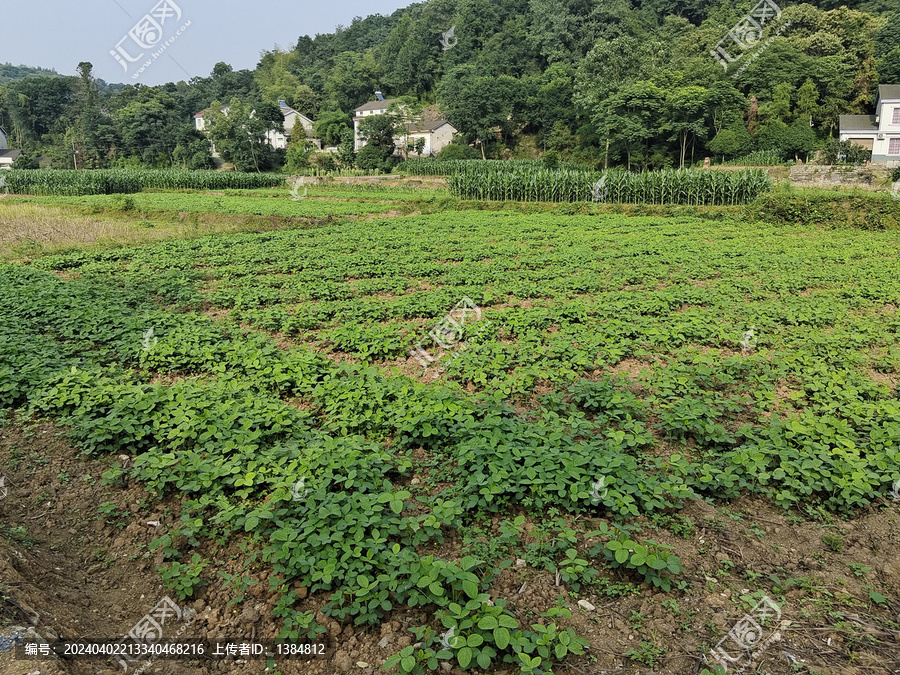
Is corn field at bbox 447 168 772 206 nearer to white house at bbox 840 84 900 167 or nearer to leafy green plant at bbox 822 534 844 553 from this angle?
white house at bbox 840 84 900 167

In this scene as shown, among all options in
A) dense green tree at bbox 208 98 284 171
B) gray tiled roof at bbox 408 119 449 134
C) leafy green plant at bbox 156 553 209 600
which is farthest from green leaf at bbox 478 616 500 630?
gray tiled roof at bbox 408 119 449 134

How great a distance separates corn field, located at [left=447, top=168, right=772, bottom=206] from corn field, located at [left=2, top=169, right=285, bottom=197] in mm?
23210

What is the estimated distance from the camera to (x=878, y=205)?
2206 centimetres

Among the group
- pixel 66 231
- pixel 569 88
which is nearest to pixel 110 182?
pixel 66 231

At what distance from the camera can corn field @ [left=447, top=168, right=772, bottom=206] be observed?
2997 cm

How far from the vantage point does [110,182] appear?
45.6m

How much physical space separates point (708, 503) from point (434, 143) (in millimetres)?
72898

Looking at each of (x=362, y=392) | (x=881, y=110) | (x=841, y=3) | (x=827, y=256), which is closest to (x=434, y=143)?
(x=881, y=110)

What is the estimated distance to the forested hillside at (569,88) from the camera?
4778 centimetres

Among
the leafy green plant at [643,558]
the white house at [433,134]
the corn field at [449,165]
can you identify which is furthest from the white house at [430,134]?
the leafy green plant at [643,558]

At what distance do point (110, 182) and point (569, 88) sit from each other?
49660 millimetres

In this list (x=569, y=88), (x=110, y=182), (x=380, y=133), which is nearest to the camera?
(x=110, y=182)

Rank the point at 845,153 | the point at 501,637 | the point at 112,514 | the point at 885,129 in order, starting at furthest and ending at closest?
the point at 885,129 → the point at 845,153 → the point at 112,514 → the point at 501,637

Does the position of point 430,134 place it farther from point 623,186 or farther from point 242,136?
point 623,186
